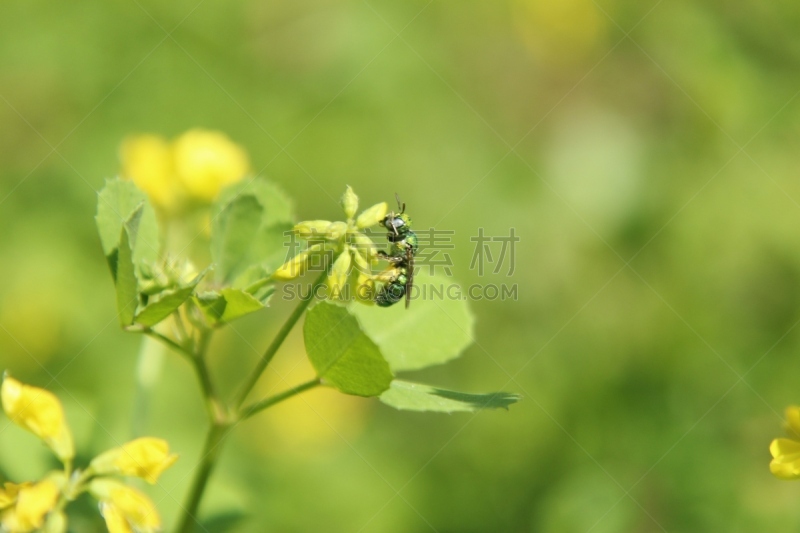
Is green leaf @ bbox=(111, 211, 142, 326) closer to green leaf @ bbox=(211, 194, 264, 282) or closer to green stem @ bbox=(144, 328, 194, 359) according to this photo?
green stem @ bbox=(144, 328, 194, 359)

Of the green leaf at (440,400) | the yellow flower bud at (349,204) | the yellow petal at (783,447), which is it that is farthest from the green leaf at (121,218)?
the yellow petal at (783,447)

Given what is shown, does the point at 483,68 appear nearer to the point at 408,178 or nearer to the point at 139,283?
the point at 408,178

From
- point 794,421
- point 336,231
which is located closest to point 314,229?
point 336,231

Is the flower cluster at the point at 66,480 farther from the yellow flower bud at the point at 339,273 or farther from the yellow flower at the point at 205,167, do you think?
the yellow flower at the point at 205,167

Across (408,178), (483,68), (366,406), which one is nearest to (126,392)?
(366,406)

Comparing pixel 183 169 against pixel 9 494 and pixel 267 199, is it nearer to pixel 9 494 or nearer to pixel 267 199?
pixel 267 199
